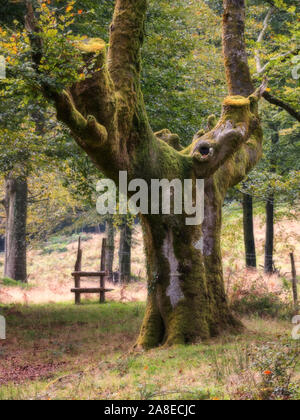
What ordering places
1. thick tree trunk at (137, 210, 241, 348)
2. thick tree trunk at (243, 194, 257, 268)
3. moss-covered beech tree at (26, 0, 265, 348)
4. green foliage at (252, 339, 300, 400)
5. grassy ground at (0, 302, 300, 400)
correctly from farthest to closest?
1. thick tree trunk at (243, 194, 257, 268)
2. thick tree trunk at (137, 210, 241, 348)
3. moss-covered beech tree at (26, 0, 265, 348)
4. grassy ground at (0, 302, 300, 400)
5. green foliage at (252, 339, 300, 400)

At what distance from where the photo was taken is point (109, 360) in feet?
30.7

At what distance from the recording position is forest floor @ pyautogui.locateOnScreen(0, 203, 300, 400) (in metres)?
6.24

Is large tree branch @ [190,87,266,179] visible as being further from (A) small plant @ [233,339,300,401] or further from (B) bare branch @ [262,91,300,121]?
(A) small plant @ [233,339,300,401]

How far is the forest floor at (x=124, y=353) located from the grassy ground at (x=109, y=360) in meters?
0.01

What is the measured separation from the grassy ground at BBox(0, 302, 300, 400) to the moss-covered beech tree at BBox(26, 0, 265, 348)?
0.81m

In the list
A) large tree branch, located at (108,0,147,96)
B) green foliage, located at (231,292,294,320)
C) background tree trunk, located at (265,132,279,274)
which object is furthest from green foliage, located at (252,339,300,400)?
background tree trunk, located at (265,132,279,274)

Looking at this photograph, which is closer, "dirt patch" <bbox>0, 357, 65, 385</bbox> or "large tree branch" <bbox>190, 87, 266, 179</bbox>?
"dirt patch" <bbox>0, 357, 65, 385</bbox>

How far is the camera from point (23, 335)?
12680 millimetres

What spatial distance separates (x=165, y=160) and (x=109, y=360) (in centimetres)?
426

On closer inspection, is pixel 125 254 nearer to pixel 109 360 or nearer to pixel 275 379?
pixel 109 360

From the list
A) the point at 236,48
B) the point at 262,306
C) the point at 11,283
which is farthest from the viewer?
the point at 11,283

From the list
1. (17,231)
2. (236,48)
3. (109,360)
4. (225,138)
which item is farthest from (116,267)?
(225,138)

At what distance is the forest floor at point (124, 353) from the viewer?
6.24 m
